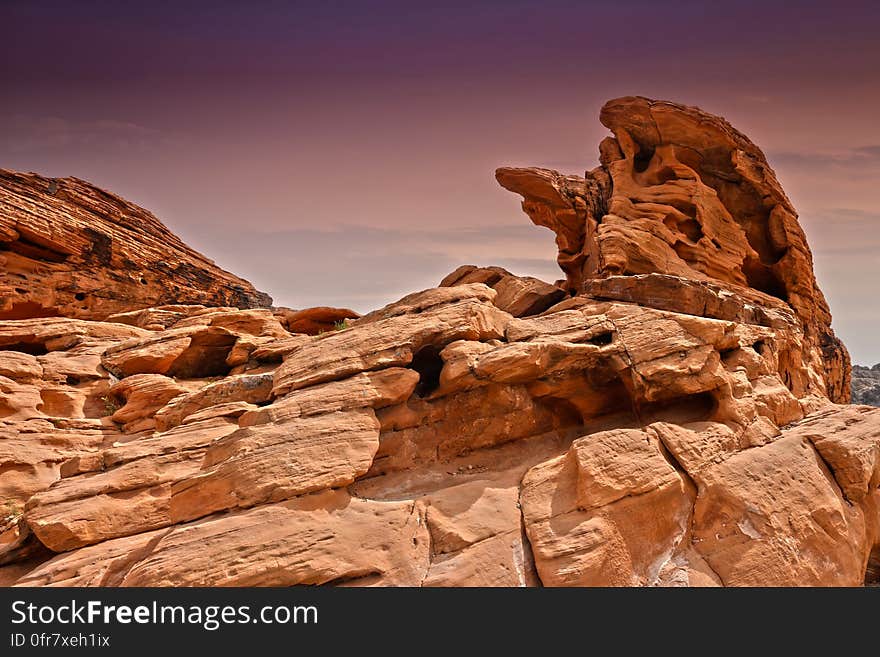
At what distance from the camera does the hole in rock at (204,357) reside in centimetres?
1755

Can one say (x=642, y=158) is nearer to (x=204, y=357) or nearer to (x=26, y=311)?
(x=204, y=357)

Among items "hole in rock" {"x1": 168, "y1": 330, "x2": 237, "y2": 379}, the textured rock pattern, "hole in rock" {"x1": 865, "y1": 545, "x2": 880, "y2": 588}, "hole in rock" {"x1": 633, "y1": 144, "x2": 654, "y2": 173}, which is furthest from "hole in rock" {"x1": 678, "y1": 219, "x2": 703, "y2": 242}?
"hole in rock" {"x1": 168, "y1": 330, "x2": 237, "y2": 379}

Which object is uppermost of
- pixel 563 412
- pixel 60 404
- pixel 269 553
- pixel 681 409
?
pixel 60 404

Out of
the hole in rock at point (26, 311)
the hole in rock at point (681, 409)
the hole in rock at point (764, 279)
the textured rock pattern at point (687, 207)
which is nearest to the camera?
the hole in rock at point (681, 409)


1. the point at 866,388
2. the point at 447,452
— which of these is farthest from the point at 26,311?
the point at 866,388

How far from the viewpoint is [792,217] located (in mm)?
25859

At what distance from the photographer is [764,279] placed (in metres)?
25.5

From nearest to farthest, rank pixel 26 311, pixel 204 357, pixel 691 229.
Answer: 1. pixel 204 357
2. pixel 691 229
3. pixel 26 311

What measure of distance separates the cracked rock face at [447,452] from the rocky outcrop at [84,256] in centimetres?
654

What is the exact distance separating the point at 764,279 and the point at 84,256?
35019 millimetres

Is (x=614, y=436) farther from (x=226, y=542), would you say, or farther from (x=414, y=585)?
(x=226, y=542)

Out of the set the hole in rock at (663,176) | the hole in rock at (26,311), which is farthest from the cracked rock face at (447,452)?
the hole in rock at (663,176)

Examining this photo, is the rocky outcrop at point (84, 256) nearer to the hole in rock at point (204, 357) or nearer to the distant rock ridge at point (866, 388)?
the hole in rock at point (204, 357)
